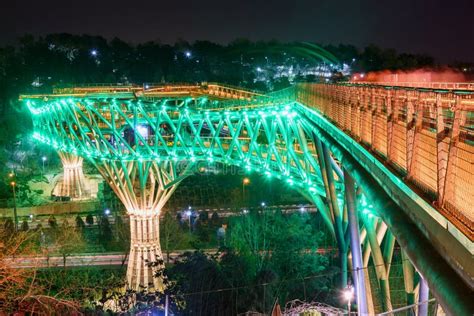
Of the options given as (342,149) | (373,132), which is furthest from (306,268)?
(373,132)

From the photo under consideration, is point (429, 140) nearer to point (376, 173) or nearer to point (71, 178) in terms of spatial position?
point (376, 173)

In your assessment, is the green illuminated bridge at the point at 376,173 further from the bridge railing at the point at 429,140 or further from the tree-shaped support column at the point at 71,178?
the tree-shaped support column at the point at 71,178

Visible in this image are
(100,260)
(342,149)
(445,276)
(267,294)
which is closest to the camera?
(445,276)

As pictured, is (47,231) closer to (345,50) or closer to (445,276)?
(445,276)

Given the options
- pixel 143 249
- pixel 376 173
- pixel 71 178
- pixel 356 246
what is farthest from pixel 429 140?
pixel 71 178

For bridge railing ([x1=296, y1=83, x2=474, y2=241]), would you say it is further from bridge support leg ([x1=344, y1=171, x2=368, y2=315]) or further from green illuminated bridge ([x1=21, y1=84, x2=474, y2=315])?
bridge support leg ([x1=344, y1=171, x2=368, y2=315])

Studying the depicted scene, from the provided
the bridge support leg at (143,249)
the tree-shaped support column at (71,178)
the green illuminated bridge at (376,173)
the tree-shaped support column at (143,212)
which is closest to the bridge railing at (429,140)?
the green illuminated bridge at (376,173)
